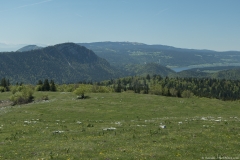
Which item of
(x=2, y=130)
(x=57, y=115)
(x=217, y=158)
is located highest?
(x=217, y=158)

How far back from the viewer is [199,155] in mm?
17844

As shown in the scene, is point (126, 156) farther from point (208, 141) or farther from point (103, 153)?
point (208, 141)

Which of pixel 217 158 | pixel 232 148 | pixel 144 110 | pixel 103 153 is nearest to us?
pixel 217 158

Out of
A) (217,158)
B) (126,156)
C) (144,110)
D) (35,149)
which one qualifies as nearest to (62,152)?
(35,149)

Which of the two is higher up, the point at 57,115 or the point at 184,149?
the point at 184,149

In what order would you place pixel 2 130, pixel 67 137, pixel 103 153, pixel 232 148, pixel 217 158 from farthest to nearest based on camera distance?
pixel 2 130 → pixel 67 137 → pixel 232 148 → pixel 103 153 → pixel 217 158

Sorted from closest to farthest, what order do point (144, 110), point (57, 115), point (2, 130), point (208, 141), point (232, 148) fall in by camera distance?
point (232, 148), point (208, 141), point (2, 130), point (57, 115), point (144, 110)

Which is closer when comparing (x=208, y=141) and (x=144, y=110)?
(x=208, y=141)

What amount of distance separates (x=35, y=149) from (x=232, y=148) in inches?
675

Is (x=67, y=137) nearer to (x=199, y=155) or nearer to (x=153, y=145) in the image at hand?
(x=153, y=145)

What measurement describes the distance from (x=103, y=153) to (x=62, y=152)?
3.40m

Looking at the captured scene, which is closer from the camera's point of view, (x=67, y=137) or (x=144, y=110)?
(x=67, y=137)

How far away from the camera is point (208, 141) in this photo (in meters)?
21.5

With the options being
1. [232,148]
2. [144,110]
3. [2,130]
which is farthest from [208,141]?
[144,110]
